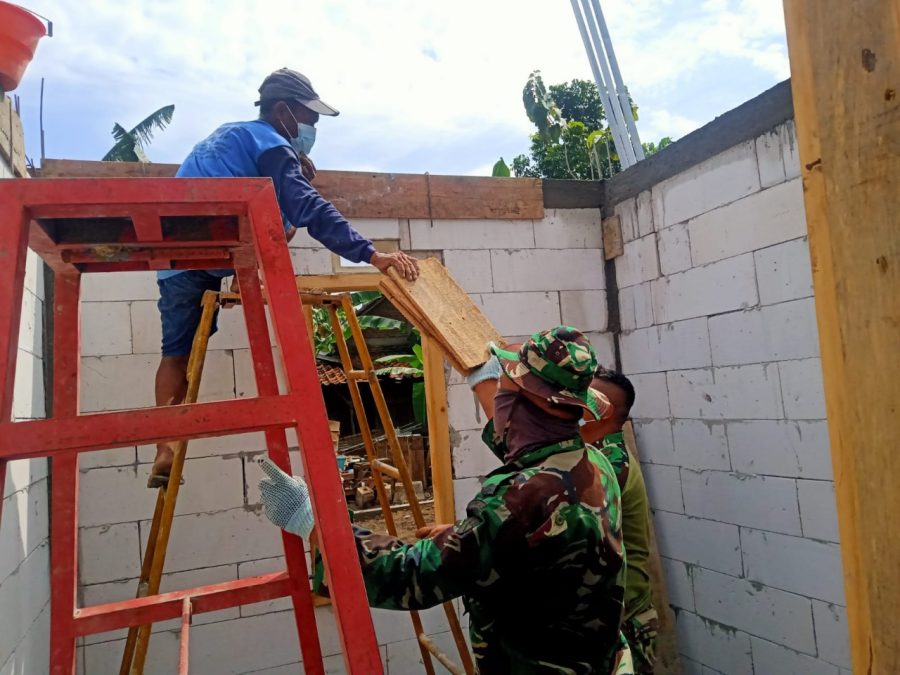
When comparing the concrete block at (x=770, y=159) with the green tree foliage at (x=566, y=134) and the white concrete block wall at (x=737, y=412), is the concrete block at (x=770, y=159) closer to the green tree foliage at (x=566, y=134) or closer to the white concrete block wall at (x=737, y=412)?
the white concrete block wall at (x=737, y=412)

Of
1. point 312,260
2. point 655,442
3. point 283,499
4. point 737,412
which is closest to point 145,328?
point 312,260

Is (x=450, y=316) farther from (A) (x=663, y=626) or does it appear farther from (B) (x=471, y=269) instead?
(A) (x=663, y=626)

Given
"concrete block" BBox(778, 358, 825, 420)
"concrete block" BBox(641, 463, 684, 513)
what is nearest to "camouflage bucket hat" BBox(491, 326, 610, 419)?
"concrete block" BBox(778, 358, 825, 420)

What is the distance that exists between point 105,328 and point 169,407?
230 centimetres

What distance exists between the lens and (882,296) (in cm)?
85

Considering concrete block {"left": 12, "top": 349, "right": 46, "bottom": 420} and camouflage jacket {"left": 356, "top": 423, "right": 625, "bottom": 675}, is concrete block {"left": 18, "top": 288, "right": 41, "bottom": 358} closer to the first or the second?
concrete block {"left": 12, "top": 349, "right": 46, "bottom": 420}

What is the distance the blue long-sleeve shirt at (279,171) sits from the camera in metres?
2.03

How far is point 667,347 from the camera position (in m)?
3.87

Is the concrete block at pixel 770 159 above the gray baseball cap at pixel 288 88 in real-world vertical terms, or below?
below

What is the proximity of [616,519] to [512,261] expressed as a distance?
8.26ft

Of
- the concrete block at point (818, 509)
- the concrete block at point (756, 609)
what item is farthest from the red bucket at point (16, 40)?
the concrete block at point (756, 609)

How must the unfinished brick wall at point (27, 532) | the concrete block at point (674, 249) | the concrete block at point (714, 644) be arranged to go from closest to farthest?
the unfinished brick wall at point (27, 532), the concrete block at point (714, 644), the concrete block at point (674, 249)

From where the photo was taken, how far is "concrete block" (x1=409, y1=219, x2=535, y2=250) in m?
3.86

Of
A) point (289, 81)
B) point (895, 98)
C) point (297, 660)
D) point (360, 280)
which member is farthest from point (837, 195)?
point (297, 660)
